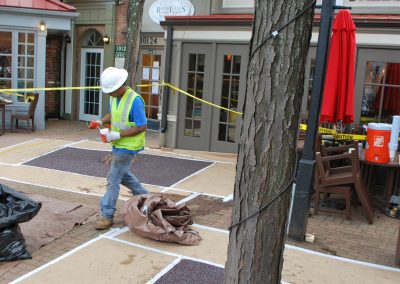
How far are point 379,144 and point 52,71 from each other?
11.5 metres

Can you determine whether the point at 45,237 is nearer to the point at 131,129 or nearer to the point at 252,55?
the point at 131,129

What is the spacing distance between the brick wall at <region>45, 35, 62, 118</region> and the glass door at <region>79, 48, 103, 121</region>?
0.83m

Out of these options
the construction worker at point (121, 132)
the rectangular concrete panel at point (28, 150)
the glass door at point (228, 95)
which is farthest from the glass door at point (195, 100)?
the construction worker at point (121, 132)

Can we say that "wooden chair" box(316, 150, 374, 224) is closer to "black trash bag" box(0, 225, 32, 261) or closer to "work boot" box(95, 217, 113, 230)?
"work boot" box(95, 217, 113, 230)

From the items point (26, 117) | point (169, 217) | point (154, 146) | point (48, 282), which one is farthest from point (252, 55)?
point (26, 117)

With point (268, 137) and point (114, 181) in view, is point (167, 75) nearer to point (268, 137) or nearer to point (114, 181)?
point (114, 181)

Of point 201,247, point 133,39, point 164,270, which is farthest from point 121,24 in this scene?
point 164,270

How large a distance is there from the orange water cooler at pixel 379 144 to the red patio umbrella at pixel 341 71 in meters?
0.40

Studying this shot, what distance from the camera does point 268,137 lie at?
2275mm

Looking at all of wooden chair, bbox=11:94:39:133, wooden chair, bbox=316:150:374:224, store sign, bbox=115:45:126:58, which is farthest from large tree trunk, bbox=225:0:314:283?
store sign, bbox=115:45:126:58

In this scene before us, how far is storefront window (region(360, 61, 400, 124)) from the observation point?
26.1ft

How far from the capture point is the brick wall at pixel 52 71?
15023mm

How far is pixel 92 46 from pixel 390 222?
10915 mm

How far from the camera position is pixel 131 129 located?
5.24 meters
